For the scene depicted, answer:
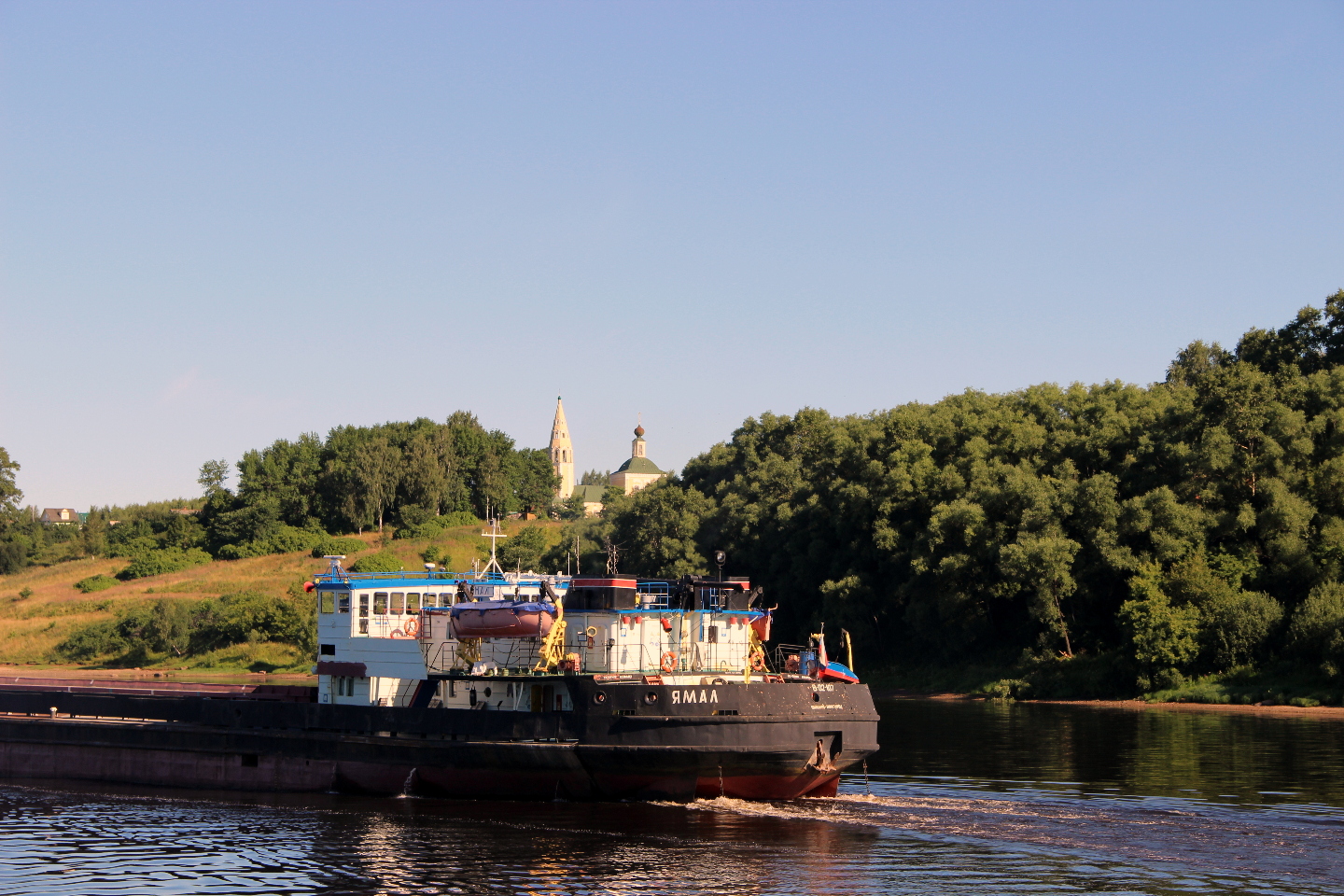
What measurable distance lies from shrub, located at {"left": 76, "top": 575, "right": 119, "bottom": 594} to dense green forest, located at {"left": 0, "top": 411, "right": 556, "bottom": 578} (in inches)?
229

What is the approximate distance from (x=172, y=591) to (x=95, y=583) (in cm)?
957

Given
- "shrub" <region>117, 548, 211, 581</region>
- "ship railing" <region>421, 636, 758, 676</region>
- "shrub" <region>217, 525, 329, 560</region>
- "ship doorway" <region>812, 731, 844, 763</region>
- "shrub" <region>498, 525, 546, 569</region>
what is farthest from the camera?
"shrub" <region>217, 525, 329, 560</region>

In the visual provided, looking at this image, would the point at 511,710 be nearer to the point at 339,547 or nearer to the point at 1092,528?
the point at 1092,528

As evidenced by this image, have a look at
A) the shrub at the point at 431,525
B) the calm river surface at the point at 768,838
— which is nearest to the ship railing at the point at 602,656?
the calm river surface at the point at 768,838

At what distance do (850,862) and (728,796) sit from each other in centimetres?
714

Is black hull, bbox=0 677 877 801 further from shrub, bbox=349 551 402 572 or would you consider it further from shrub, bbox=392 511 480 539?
shrub, bbox=392 511 480 539

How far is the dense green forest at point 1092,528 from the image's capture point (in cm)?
6347

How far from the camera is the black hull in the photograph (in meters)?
32.4

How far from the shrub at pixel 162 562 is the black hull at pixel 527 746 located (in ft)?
299

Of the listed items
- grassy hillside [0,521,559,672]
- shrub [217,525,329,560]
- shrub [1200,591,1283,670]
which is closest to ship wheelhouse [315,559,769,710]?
shrub [1200,591,1283,670]

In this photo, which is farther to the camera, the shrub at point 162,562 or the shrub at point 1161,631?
the shrub at point 162,562

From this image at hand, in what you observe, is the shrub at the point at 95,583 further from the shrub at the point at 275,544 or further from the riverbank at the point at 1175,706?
the riverbank at the point at 1175,706

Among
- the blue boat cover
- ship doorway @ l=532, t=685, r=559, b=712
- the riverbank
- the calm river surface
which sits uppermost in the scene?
the blue boat cover

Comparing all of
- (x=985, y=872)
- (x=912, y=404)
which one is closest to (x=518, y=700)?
(x=985, y=872)
